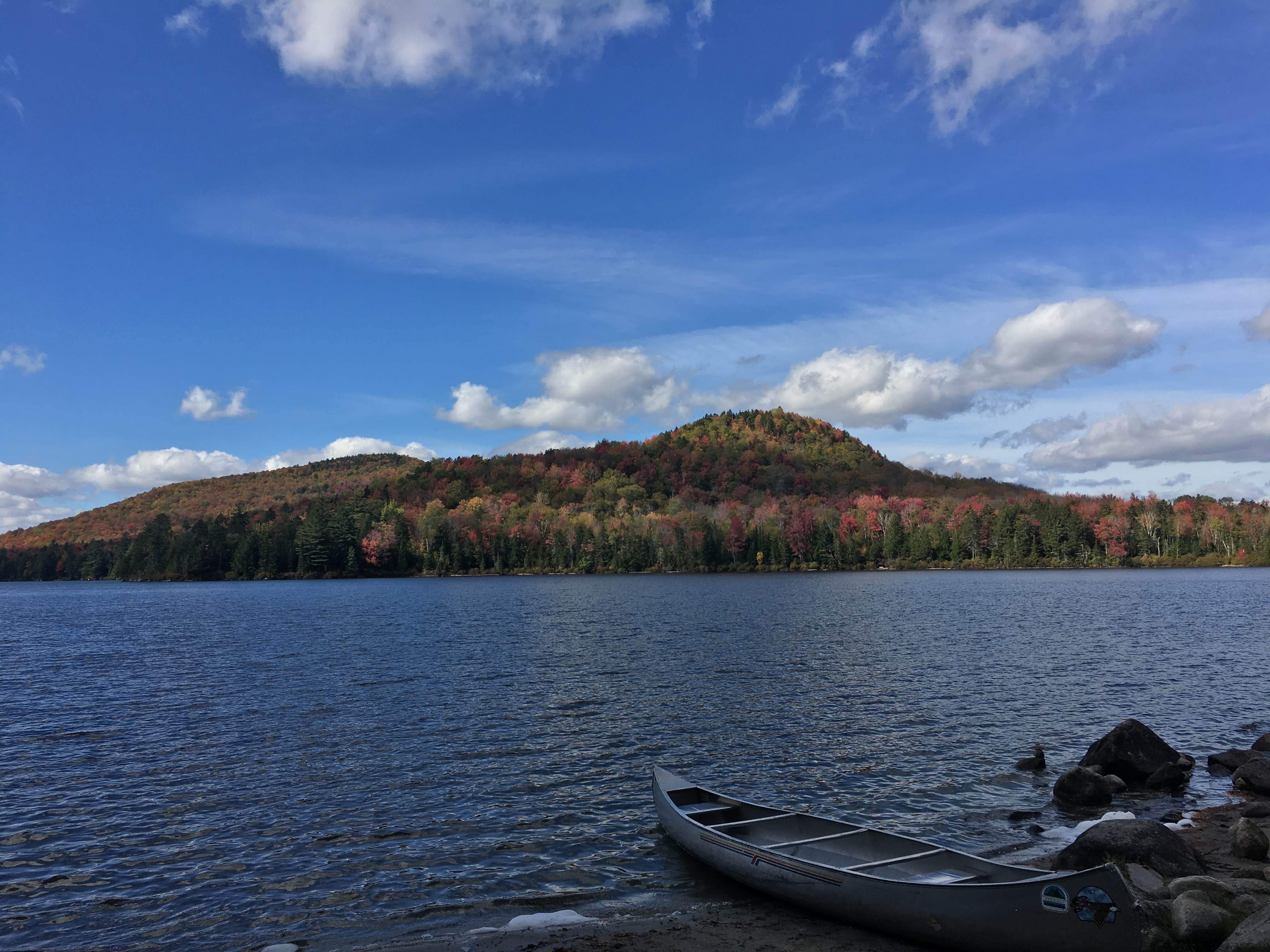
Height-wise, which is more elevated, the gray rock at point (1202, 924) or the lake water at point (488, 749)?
the gray rock at point (1202, 924)

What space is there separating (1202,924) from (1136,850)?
142 inches

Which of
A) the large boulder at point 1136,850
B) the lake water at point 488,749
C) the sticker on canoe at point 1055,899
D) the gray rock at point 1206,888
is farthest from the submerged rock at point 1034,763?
the sticker on canoe at point 1055,899

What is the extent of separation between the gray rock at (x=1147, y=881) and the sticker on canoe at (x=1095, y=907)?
2886 millimetres

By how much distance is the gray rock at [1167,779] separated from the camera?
72.9 ft

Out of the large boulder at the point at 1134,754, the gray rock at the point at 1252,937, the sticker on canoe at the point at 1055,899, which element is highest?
the sticker on canoe at the point at 1055,899

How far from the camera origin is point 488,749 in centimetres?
2641

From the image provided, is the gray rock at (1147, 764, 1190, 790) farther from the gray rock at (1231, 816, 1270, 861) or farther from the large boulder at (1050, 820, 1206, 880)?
the large boulder at (1050, 820, 1206, 880)

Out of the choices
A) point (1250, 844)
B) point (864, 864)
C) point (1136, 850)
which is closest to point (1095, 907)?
point (864, 864)

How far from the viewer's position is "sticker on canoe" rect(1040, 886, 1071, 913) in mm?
11188

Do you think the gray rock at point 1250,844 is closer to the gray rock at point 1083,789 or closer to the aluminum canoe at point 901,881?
the gray rock at point 1083,789

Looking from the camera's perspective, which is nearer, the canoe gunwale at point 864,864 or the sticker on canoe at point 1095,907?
the sticker on canoe at point 1095,907

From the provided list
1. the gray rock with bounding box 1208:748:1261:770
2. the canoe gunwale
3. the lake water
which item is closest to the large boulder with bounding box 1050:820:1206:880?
the canoe gunwale

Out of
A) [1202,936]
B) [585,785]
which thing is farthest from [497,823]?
[1202,936]

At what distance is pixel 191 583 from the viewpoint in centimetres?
18412
